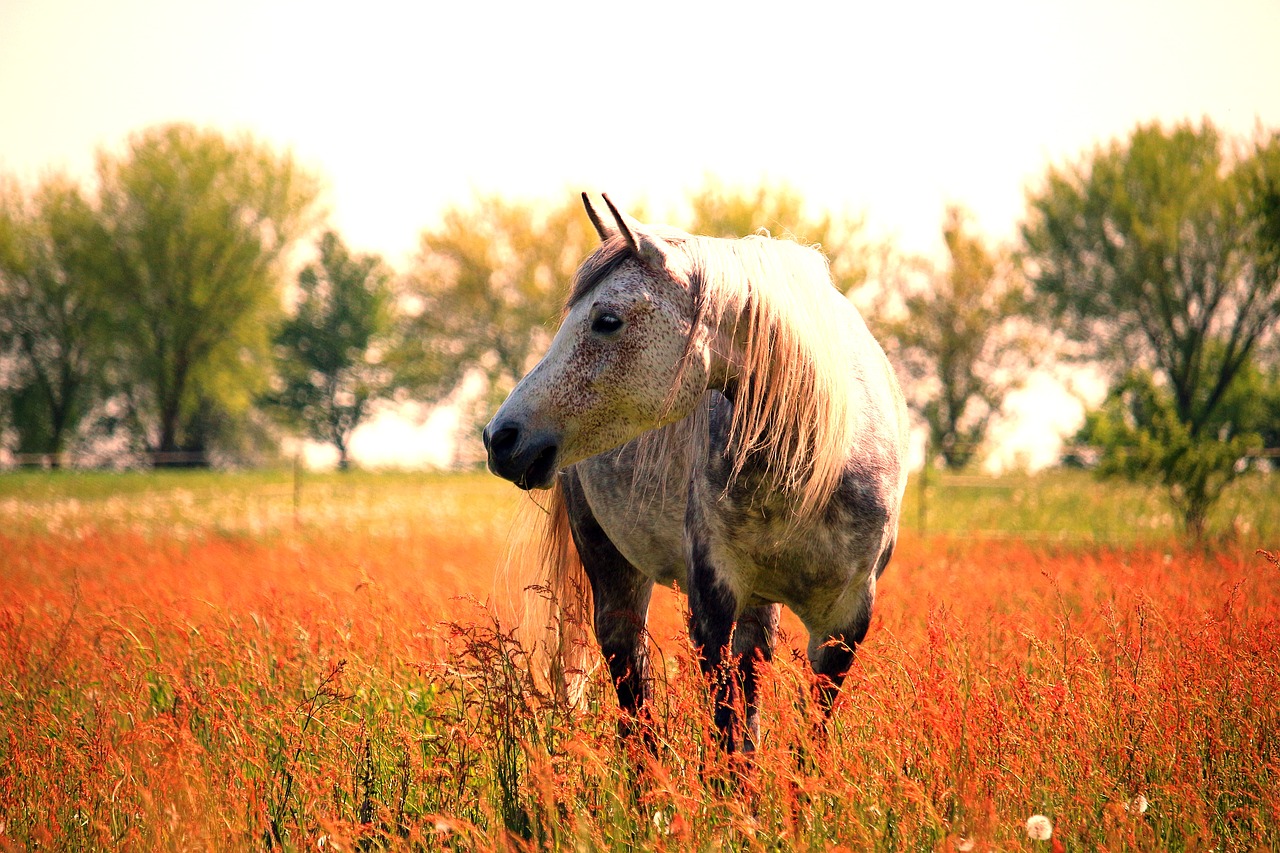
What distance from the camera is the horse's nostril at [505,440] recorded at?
248 cm

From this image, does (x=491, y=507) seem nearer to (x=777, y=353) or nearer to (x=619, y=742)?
(x=619, y=742)

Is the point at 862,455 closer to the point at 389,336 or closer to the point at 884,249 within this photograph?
the point at 884,249

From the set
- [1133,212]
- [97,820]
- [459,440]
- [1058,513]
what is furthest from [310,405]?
[97,820]

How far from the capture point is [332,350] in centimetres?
4438

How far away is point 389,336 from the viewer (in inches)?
1816

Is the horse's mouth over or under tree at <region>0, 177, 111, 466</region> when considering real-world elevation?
under

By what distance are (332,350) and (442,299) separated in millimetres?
8904

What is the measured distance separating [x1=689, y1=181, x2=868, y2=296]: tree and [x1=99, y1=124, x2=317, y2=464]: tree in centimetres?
1620

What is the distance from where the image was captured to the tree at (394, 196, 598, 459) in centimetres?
3744

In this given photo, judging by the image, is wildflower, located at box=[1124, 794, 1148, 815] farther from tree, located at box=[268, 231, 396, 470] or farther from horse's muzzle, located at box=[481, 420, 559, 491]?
tree, located at box=[268, 231, 396, 470]

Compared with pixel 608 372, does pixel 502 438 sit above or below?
below

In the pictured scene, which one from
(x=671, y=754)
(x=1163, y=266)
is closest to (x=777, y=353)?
(x=671, y=754)

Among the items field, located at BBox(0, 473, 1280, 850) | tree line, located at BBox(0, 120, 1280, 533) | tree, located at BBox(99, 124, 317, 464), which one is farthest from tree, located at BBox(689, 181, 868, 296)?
field, located at BBox(0, 473, 1280, 850)

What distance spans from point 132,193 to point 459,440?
1541 centimetres
